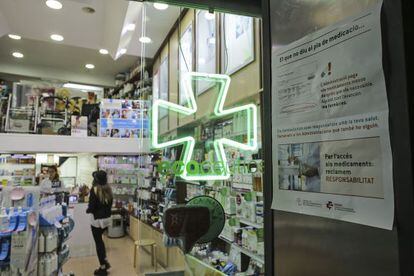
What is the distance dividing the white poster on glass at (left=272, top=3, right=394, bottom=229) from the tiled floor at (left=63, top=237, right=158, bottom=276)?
212 inches

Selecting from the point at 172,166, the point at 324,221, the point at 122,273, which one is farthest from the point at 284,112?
the point at 122,273

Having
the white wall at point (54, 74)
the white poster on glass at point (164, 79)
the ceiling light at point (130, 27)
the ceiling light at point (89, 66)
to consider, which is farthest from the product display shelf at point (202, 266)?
the white wall at point (54, 74)

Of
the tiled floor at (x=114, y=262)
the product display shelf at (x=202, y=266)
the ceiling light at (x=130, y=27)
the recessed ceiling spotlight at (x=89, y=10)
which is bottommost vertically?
the tiled floor at (x=114, y=262)

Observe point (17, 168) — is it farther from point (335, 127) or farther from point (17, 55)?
point (335, 127)

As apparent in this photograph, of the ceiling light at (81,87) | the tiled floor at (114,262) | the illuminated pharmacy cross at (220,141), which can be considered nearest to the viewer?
the illuminated pharmacy cross at (220,141)

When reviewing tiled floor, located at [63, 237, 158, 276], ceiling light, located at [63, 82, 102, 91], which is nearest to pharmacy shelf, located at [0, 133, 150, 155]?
tiled floor, located at [63, 237, 158, 276]

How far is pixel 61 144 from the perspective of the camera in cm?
653

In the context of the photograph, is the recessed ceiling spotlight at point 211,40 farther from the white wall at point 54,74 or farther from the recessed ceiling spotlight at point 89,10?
the white wall at point 54,74

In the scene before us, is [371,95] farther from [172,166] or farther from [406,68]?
[172,166]

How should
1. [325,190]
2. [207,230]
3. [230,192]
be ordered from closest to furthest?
1. [325,190]
2. [207,230]
3. [230,192]

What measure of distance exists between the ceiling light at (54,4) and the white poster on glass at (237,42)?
2.85 meters

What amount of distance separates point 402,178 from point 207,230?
1.49 m

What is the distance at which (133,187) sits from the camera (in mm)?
9234

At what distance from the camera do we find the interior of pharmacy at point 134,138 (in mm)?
2980
